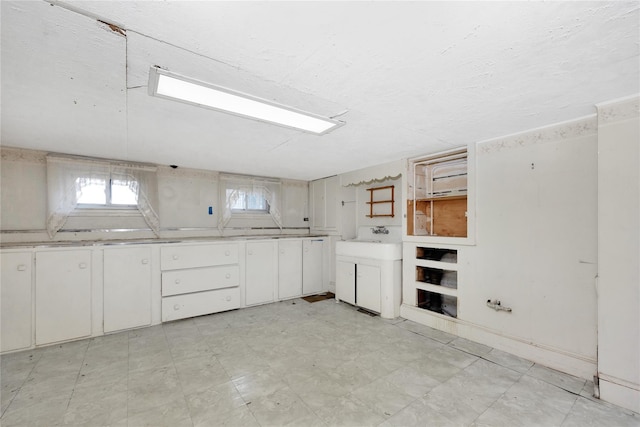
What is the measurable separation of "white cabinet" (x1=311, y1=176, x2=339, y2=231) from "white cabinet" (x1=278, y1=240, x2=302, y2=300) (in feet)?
2.36

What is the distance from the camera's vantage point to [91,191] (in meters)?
3.60

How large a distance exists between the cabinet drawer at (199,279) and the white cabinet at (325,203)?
1.92 meters

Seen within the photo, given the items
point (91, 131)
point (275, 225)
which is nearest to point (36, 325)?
point (91, 131)

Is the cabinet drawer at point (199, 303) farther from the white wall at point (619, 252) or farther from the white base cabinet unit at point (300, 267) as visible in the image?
the white wall at point (619, 252)

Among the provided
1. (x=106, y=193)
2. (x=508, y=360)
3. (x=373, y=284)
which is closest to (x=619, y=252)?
(x=508, y=360)

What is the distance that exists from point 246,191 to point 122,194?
185 centimetres

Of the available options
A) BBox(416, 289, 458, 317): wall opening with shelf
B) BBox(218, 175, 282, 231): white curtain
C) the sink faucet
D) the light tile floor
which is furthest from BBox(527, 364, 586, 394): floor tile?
BBox(218, 175, 282, 231): white curtain

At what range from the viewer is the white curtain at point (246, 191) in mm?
4609

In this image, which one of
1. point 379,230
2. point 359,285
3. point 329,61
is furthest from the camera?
point 379,230

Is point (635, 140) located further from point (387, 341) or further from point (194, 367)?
point (194, 367)

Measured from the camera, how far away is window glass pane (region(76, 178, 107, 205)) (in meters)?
3.48

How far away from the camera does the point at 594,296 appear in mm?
2213

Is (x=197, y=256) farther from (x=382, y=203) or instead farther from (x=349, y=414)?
(x=382, y=203)

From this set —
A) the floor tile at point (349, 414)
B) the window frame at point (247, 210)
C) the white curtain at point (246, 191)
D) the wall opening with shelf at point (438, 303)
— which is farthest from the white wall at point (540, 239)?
the window frame at point (247, 210)
